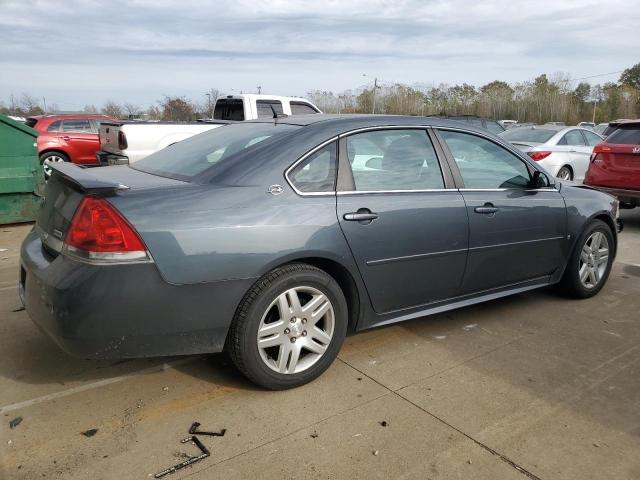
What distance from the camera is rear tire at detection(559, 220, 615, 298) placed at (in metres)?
4.55

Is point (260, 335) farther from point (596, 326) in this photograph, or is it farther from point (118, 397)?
point (596, 326)

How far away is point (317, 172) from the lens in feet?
10.4

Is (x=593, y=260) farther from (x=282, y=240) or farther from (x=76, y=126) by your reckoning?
(x=76, y=126)

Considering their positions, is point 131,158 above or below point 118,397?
above

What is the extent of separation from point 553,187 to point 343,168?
2.08m

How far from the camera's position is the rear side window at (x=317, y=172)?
3.07 metres

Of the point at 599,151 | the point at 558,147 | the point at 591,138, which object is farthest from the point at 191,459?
the point at 591,138

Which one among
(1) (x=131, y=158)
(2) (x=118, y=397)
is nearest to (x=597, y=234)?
(2) (x=118, y=397)

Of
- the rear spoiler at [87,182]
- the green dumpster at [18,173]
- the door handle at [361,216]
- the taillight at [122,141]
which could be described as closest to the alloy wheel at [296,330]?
the door handle at [361,216]

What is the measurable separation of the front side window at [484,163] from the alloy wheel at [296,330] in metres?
1.47

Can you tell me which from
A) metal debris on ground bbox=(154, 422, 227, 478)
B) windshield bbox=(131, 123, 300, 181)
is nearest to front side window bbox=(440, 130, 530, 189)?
windshield bbox=(131, 123, 300, 181)

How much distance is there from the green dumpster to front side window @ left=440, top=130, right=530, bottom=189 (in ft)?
18.8

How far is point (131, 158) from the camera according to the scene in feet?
29.5

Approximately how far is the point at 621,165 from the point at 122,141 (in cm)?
788
